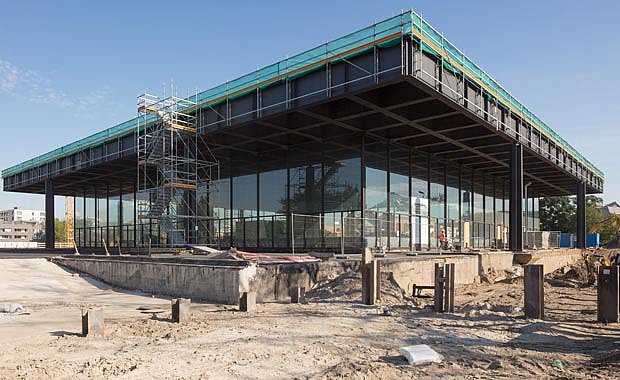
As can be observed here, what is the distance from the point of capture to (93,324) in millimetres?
9531

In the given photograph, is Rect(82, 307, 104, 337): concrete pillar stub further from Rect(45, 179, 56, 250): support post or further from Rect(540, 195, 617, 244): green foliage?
Rect(540, 195, 617, 244): green foliage

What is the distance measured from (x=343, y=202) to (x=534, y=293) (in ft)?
55.2

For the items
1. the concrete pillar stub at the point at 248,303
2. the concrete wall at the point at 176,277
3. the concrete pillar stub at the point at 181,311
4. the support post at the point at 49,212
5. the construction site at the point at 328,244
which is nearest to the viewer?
the construction site at the point at 328,244

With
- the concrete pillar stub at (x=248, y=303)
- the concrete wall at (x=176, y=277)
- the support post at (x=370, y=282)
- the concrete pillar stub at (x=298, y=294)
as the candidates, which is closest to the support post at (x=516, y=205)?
the support post at (x=370, y=282)

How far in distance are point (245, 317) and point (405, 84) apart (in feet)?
41.6

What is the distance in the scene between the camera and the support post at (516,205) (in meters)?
28.7

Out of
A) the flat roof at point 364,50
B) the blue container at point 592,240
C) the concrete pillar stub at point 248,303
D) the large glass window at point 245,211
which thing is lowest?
the blue container at point 592,240

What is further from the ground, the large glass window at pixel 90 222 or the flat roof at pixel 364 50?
the flat roof at pixel 364 50

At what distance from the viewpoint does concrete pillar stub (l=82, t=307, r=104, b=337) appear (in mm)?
9477

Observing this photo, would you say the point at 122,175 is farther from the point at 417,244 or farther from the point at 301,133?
the point at 417,244

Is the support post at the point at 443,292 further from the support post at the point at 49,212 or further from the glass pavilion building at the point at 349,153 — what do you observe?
the support post at the point at 49,212

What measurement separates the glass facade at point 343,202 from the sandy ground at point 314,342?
1022 cm

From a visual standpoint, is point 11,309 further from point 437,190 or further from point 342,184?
point 437,190

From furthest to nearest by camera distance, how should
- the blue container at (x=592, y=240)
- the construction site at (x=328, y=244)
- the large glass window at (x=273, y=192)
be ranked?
the blue container at (x=592, y=240)
the large glass window at (x=273, y=192)
the construction site at (x=328, y=244)
